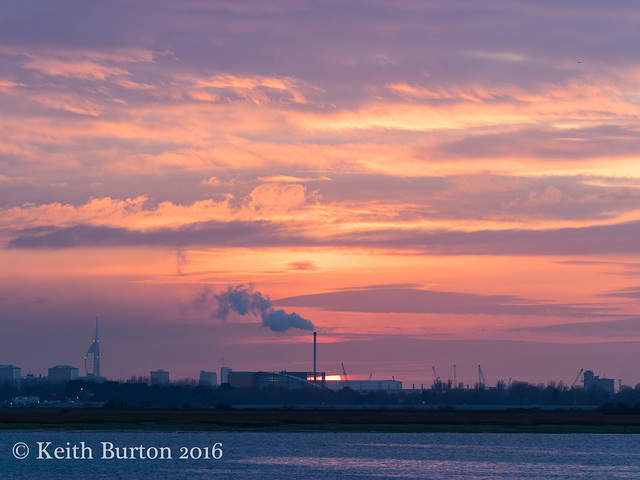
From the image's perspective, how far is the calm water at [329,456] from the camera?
94.9m

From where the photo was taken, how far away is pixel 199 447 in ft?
417

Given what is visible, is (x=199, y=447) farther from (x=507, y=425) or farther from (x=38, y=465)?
(x=507, y=425)

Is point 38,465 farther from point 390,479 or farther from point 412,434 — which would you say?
point 412,434

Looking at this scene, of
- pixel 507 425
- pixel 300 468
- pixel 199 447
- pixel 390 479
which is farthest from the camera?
pixel 507 425

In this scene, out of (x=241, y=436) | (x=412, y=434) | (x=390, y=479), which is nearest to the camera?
(x=390, y=479)

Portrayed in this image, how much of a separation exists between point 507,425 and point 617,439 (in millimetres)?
34461

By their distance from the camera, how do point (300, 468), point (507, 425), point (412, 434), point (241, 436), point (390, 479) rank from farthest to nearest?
1. point (507, 425)
2. point (412, 434)
3. point (241, 436)
4. point (300, 468)
5. point (390, 479)

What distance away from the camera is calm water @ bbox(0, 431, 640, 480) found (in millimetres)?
94938

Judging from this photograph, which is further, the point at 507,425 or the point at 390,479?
the point at 507,425

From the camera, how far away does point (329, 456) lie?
11444cm

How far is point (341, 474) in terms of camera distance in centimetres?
9306

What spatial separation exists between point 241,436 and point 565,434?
209ft

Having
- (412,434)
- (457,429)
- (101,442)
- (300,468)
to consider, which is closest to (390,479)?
(300,468)

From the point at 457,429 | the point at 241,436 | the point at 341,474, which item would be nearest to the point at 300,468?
the point at 341,474
